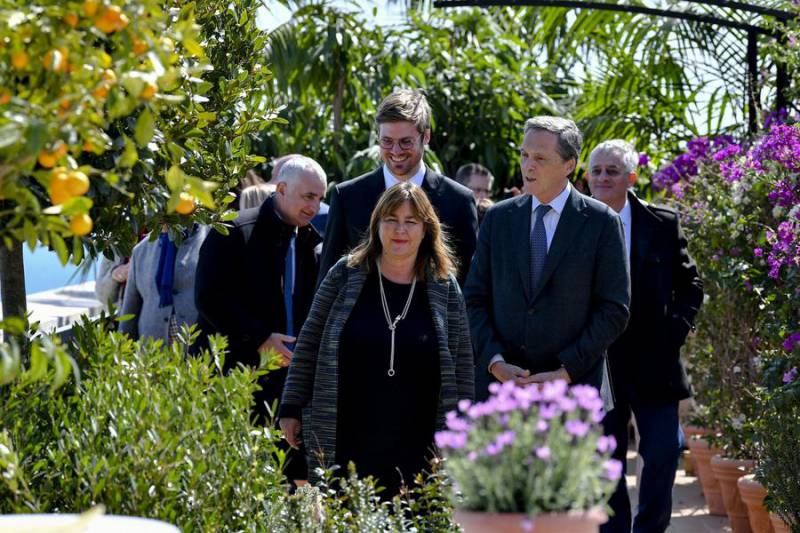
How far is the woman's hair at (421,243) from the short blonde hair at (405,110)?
0.67 meters

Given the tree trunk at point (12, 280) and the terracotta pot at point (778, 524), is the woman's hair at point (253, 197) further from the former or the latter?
the terracotta pot at point (778, 524)

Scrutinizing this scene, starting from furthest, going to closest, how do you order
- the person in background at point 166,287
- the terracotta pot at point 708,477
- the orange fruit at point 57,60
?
the terracotta pot at point 708,477, the person in background at point 166,287, the orange fruit at point 57,60

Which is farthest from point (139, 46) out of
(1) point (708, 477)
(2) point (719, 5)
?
(1) point (708, 477)

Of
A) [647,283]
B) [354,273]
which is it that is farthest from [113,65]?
[647,283]

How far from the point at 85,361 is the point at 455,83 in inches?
343

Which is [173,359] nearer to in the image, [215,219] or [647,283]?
[215,219]

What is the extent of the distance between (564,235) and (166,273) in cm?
242

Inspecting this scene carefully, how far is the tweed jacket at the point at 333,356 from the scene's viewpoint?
14.9ft

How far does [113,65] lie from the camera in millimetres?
2307

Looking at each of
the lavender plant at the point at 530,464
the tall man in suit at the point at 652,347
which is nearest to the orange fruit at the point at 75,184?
the lavender plant at the point at 530,464

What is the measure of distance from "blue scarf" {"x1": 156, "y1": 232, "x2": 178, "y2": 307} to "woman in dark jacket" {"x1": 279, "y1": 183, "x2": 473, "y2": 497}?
1991 millimetres

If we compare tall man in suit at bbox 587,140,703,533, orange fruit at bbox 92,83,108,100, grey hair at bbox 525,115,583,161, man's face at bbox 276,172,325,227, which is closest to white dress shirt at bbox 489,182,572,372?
grey hair at bbox 525,115,583,161

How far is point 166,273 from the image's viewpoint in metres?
6.54

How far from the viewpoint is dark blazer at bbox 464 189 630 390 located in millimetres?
4859
